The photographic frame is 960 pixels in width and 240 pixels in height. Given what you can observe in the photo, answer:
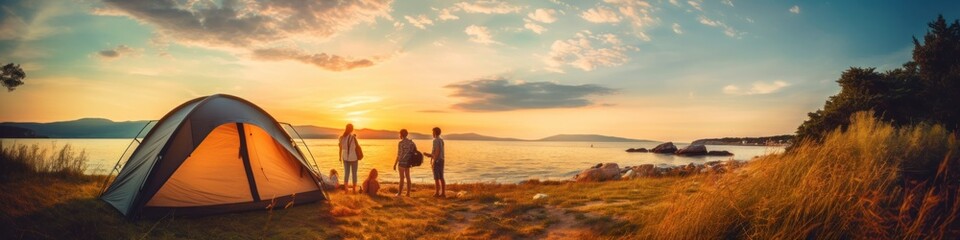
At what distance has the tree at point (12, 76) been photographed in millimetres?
16688

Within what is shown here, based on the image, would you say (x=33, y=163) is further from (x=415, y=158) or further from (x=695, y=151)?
(x=695, y=151)

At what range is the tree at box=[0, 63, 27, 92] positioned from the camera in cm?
1669

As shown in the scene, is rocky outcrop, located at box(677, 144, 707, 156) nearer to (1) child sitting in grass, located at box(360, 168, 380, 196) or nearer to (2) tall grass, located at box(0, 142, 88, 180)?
(1) child sitting in grass, located at box(360, 168, 380, 196)

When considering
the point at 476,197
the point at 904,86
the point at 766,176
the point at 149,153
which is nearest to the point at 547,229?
the point at 766,176

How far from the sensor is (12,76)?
16875mm

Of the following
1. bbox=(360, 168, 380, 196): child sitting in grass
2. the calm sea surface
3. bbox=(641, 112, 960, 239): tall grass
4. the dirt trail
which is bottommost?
the calm sea surface

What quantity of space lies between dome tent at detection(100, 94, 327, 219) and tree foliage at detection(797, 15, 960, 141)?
2130cm

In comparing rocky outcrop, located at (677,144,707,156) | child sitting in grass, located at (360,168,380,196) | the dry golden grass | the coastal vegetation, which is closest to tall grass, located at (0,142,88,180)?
the coastal vegetation

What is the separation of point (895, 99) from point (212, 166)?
94.2 feet

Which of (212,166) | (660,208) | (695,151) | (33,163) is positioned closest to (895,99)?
(660,208)

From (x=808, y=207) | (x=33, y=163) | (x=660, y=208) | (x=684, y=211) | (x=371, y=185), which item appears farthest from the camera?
(x=371, y=185)

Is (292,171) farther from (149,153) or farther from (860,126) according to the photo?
(860,126)

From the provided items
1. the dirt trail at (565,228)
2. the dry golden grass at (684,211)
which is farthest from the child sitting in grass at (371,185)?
the dirt trail at (565,228)

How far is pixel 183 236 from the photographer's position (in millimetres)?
7625
